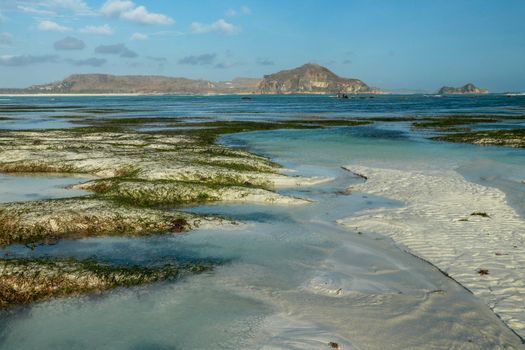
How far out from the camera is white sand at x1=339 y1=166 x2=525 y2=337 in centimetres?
1372

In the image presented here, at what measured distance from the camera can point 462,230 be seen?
19.2 metres

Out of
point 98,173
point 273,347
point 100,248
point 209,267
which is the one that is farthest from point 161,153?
point 273,347

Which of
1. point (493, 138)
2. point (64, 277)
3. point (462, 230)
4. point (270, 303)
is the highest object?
point (493, 138)

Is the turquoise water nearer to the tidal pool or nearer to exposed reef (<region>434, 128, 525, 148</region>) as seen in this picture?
the tidal pool

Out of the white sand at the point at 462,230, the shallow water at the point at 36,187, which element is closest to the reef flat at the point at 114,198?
the shallow water at the point at 36,187

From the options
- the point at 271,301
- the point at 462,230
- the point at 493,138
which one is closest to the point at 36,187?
the point at 271,301

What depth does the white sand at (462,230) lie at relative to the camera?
540 inches

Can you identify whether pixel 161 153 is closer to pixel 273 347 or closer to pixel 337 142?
pixel 337 142

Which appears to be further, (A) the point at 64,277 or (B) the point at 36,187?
(B) the point at 36,187

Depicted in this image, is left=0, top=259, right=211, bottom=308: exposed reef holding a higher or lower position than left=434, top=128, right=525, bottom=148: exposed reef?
lower

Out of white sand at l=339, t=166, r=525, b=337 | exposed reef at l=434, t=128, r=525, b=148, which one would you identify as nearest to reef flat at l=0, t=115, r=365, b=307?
A: white sand at l=339, t=166, r=525, b=337

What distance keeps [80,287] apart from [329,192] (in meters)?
17.1

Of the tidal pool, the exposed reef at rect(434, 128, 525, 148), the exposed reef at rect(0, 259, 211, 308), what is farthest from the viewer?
the exposed reef at rect(434, 128, 525, 148)

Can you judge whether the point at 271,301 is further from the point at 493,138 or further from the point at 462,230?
the point at 493,138
